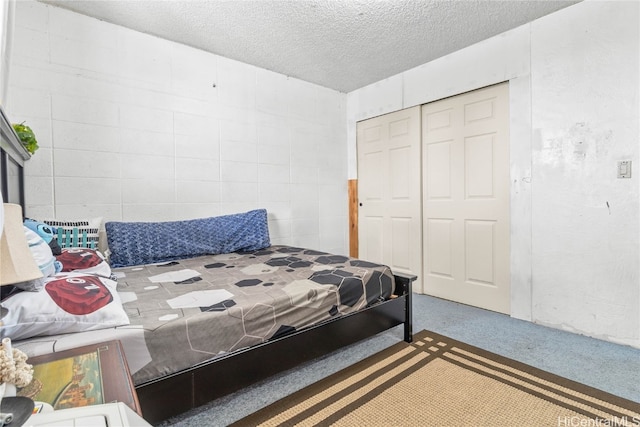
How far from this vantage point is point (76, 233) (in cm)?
223

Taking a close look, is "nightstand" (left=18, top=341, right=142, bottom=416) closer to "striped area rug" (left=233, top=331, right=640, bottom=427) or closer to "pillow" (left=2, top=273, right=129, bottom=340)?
"pillow" (left=2, top=273, right=129, bottom=340)

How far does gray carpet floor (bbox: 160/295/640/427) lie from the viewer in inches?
61.5

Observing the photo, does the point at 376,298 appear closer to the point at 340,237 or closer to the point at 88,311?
the point at 88,311

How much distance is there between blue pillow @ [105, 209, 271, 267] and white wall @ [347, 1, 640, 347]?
230 cm

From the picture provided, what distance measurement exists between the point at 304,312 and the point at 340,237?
2498 millimetres

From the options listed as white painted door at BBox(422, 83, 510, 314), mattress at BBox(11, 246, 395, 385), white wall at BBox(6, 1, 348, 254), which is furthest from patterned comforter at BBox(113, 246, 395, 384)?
white painted door at BBox(422, 83, 510, 314)

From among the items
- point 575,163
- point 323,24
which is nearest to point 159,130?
point 323,24

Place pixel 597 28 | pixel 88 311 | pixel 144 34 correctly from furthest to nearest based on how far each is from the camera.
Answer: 1. pixel 144 34
2. pixel 597 28
3. pixel 88 311

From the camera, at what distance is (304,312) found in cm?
171

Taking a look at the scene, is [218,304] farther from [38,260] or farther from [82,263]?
[82,263]

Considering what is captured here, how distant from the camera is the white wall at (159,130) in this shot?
7.59ft

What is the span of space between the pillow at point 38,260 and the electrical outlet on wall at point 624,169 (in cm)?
318

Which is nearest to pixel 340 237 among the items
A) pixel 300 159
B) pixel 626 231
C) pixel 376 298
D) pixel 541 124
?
pixel 300 159

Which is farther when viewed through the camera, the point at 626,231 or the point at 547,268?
the point at 547,268
